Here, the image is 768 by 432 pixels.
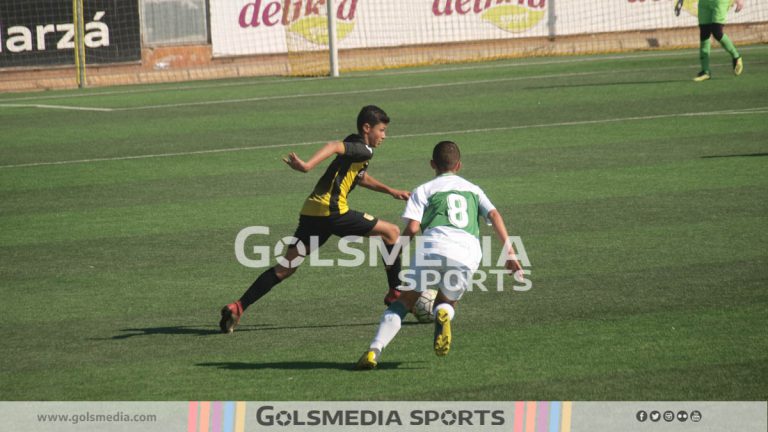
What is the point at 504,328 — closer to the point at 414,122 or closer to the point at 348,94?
the point at 414,122

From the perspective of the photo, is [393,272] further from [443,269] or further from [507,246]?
[507,246]

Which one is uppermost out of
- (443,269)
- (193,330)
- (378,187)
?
(378,187)

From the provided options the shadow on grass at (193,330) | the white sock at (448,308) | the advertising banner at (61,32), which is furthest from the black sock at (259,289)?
the advertising banner at (61,32)

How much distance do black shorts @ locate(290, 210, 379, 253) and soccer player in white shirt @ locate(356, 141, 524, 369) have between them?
3.83ft

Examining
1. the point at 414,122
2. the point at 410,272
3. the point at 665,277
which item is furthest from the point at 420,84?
the point at 410,272
